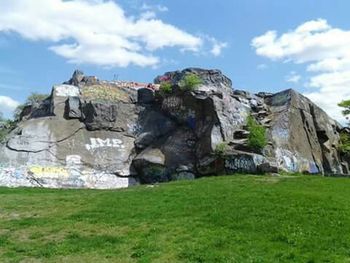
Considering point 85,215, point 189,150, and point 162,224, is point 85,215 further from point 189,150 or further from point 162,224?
point 189,150

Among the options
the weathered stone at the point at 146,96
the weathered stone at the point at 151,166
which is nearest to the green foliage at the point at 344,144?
the weathered stone at the point at 146,96

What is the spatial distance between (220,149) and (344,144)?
15459 millimetres

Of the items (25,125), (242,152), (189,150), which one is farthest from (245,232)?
(25,125)

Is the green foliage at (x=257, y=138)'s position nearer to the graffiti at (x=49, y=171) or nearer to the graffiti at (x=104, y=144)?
the graffiti at (x=104, y=144)

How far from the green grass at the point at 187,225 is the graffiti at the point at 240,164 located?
7.63 metres

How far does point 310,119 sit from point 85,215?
1021 inches

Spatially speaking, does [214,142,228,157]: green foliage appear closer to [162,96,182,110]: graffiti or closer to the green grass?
[162,96,182,110]: graffiti

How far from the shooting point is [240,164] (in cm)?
3262

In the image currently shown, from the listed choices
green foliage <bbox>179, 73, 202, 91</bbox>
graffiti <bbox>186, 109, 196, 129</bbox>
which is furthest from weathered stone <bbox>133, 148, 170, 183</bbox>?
green foliage <bbox>179, 73, 202, 91</bbox>

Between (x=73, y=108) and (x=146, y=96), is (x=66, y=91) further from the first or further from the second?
(x=146, y=96)

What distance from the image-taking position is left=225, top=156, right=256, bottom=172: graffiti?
3212 cm

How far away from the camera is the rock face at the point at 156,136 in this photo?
1355 inches

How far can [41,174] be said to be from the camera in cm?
3438

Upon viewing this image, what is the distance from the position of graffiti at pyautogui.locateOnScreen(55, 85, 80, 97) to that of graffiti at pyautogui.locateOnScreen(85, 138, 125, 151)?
4.75 metres
